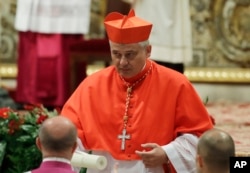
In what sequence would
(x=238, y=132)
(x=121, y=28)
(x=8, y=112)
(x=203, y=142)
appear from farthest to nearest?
(x=238, y=132), (x=8, y=112), (x=121, y=28), (x=203, y=142)

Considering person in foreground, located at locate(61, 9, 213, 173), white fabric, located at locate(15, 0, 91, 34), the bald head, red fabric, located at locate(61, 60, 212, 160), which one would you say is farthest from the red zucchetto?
white fabric, located at locate(15, 0, 91, 34)

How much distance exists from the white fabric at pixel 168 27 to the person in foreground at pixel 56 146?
168 inches

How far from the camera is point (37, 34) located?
30.4ft

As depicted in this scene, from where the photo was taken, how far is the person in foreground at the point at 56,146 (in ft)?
13.4

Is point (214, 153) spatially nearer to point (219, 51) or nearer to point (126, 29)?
point (126, 29)

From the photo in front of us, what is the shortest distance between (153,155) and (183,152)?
0.22m

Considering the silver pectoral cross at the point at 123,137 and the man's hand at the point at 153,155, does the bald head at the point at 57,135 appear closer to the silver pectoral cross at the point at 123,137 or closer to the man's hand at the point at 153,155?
the man's hand at the point at 153,155

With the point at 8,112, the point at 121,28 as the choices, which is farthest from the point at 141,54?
the point at 8,112

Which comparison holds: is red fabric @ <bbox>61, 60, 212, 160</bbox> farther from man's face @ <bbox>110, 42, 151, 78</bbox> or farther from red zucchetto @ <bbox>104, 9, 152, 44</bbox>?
red zucchetto @ <bbox>104, 9, 152, 44</bbox>

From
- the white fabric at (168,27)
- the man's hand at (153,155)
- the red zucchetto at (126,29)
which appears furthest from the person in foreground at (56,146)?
the white fabric at (168,27)

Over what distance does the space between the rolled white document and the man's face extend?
0.64 m

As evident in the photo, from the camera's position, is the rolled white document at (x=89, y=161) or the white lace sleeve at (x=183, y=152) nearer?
the rolled white document at (x=89, y=161)

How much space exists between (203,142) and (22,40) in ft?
18.5

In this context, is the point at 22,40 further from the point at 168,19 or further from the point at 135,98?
the point at 135,98
